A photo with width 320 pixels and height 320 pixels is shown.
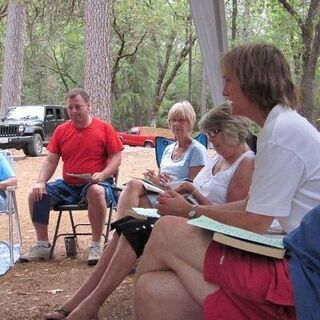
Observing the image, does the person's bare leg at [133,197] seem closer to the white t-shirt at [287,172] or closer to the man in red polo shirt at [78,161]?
the man in red polo shirt at [78,161]

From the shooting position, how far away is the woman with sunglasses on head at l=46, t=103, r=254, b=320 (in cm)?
229

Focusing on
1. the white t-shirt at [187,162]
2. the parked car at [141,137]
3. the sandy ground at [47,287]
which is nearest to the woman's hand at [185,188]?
the sandy ground at [47,287]

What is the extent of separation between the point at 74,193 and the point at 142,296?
2481 millimetres

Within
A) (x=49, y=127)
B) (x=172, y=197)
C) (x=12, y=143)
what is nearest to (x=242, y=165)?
(x=172, y=197)

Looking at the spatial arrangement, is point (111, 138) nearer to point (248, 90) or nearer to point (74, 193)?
point (74, 193)

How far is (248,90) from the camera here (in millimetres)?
1875

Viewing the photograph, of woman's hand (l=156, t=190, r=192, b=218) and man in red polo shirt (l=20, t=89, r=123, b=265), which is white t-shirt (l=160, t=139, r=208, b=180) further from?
woman's hand (l=156, t=190, r=192, b=218)

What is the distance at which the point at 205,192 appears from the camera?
2.75 m

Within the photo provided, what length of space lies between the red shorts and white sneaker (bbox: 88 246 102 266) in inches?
93.0

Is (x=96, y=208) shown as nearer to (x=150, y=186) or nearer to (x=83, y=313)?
(x=150, y=186)

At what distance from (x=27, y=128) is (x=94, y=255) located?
378 inches

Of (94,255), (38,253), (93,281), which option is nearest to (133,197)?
(93,281)

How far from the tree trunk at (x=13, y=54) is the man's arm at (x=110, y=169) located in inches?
407

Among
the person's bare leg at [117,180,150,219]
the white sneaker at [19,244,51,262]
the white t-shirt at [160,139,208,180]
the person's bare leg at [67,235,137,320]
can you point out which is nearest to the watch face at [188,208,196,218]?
the person's bare leg at [67,235,137,320]
